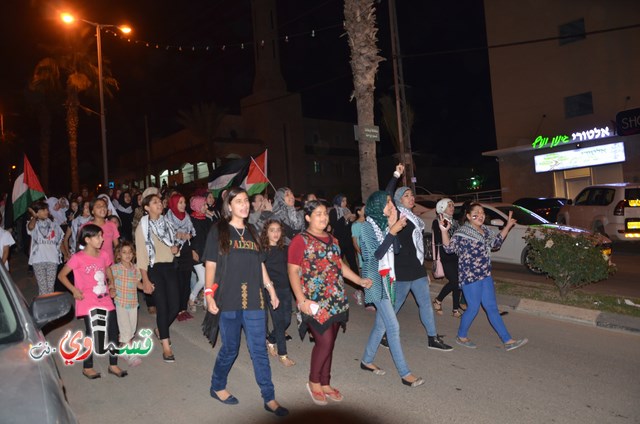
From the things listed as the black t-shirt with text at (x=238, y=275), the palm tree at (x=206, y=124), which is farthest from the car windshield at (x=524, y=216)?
the palm tree at (x=206, y=124)

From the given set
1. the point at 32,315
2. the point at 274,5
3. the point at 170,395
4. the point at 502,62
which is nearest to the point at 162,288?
the point at 170,395

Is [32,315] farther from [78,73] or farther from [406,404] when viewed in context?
[78,73]

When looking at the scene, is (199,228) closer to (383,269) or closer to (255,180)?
(255,180)

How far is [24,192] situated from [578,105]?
25.3 meters

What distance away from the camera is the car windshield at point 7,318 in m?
3.12

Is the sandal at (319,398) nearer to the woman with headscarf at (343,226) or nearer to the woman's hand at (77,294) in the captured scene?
the woman's hand at (77,294)

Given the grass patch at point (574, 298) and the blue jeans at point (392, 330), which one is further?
the grass patch at point (574, 298)

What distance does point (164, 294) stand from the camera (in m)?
6.42

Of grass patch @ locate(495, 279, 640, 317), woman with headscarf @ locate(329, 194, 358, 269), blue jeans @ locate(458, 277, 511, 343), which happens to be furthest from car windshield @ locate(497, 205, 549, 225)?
blue jeans @ locate(458, 277, 511, 343)

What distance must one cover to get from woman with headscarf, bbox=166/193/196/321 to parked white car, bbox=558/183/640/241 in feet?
42.7

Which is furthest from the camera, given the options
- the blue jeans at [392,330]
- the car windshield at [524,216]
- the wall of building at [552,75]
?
the wall of building at [552,75]

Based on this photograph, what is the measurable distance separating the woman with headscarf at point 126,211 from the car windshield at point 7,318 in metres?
10.8

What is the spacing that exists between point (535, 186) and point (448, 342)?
24297mm

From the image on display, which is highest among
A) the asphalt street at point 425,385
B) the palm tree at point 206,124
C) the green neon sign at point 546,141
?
the palm tree at point 206,124
